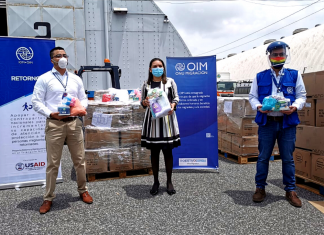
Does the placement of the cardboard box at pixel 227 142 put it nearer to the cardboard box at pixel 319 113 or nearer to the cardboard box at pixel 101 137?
the cardboard box at pixel 319 113

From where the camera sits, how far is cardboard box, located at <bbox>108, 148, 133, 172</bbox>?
15.3 feet

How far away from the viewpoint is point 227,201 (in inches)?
141

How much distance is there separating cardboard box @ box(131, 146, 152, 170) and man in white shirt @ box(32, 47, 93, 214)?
134cm

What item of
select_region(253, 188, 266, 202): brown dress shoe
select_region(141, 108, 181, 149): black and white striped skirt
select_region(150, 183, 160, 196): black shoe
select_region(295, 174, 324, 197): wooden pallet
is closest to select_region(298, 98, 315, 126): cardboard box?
select_region(295, 174, 324, 197): wooden pallet

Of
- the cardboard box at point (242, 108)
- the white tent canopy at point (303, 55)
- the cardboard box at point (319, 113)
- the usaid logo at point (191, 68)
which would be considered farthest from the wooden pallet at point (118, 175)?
the white tent canopy at point (303, 55)

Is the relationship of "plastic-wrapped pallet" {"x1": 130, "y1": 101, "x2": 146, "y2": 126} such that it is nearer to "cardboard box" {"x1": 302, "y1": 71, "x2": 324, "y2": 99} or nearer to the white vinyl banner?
the white vinyl banner

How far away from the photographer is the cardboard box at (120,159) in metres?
4.65

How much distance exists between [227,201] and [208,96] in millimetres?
2086

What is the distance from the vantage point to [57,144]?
3375 millimetres

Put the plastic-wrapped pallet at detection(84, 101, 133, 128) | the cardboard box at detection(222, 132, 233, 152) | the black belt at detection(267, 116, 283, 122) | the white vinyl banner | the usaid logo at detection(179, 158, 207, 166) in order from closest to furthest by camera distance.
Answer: the black belt at detection(267, 116, 283, 122)
the white vinyl banner
the plastic-wrapped pallet at detection(84, 101, 133, 128)
the usaid logo at detection(179, 158, 207, 166)
the cardboard box at detection(222, 132, 233, 152)

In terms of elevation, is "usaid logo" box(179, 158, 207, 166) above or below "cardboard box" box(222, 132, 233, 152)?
below

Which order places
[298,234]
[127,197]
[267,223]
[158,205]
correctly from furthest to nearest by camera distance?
[127,197]
[158,205]
[267,223]
[298,234]

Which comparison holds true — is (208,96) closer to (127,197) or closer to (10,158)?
(127,197)

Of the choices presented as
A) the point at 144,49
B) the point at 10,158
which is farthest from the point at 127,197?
the point at 144,49
